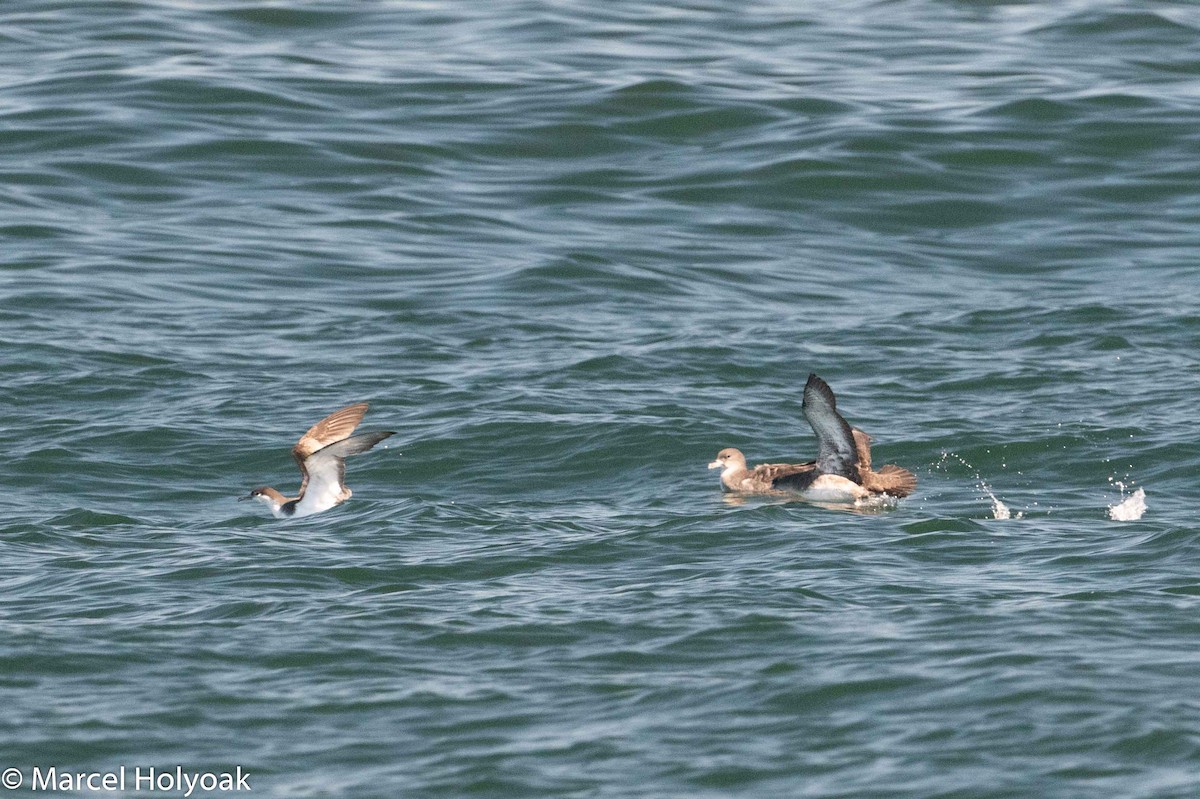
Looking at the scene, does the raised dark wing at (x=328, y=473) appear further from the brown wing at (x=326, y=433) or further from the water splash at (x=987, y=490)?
the water splash at (x=987, y=490)

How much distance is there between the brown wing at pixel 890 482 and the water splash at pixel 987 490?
633mm

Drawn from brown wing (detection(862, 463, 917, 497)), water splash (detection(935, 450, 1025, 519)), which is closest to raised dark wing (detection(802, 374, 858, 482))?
brown wing (detection(862, 463, 917, 497))

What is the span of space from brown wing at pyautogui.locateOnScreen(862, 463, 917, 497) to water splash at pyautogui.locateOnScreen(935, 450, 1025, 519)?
2.08 ft

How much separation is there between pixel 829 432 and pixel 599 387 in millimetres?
3944

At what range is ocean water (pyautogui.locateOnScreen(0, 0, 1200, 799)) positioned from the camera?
9.13 metres

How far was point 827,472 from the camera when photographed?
545 inches

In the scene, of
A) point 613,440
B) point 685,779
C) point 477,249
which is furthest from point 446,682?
point 477,249

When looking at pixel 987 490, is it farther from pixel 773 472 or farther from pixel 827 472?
pixel 773 472

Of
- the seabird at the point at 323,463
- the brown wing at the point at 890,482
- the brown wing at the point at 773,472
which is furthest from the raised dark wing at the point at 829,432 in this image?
the seabird at the point at 323,463

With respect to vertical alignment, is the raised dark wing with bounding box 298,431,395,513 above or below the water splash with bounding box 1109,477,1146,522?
above

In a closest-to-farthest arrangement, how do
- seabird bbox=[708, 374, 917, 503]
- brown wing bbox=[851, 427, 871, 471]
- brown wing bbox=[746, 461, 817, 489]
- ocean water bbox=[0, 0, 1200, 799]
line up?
1. ocean water bbox=[0, 0, 1200, 799]
2. seabird bbox=[708, 374, 917, 503]
3. brown wing bbox=[851, 427, 871, 471]
4. brown wing bbox=[746, 461, 817, 489]

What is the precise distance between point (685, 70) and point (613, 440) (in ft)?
45.2

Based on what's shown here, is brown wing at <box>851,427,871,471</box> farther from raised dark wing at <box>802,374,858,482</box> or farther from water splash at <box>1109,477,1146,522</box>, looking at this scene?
water splash at <box>1109,477,1146,522</box>

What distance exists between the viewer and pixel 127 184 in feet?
77.8
